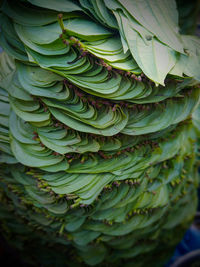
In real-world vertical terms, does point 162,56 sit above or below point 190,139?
above

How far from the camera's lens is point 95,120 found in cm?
74

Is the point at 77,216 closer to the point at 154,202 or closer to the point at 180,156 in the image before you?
the point at 154,202

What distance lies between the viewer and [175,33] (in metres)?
0.78

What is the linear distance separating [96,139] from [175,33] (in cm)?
35

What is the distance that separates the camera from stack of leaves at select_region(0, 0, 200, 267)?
2.25 feet

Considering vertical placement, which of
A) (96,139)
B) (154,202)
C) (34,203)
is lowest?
(154,202)

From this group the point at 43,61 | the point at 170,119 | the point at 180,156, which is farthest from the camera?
the point at 180,156

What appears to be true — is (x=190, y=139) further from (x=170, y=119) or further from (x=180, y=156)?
(x=170, y=119)

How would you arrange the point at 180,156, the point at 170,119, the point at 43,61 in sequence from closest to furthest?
the point at 43,61
the point at 170,119
the point at 180,156

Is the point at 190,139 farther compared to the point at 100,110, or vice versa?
the point at 190,139

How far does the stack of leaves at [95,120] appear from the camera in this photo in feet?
2.25

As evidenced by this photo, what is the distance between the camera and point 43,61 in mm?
690

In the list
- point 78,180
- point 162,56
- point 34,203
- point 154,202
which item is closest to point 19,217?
point 34,203

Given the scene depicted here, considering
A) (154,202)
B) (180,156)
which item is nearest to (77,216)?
(154,202)
